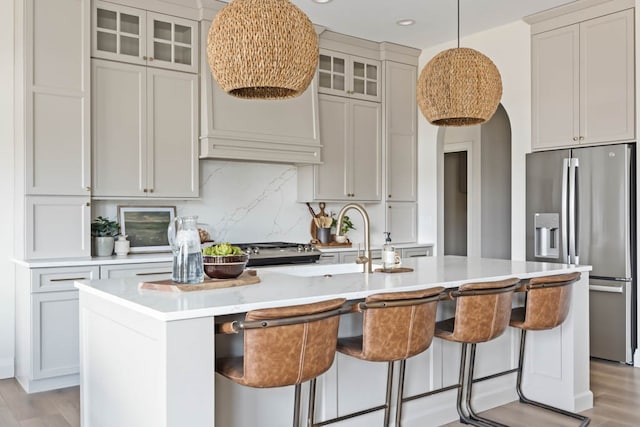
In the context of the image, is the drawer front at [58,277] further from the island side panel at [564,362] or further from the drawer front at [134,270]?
the island side panel at [564,362]

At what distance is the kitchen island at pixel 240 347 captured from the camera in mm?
2008

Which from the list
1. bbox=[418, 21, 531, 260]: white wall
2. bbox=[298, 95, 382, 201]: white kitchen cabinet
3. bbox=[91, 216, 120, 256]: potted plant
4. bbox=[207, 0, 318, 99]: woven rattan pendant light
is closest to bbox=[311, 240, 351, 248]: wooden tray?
bbox=[298, 95, 382, 201]: white kitchen cabinet

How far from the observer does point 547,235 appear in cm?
500

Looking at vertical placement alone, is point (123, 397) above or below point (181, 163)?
below

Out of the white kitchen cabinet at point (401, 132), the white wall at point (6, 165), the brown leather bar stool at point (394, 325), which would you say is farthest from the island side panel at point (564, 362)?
the white wall at point (6, 165)

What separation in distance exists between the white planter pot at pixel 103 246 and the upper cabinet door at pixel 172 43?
55.1 inches

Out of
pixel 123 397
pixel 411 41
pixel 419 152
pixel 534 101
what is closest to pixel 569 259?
pixel 534 101

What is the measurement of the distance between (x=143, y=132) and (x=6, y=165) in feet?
3.26

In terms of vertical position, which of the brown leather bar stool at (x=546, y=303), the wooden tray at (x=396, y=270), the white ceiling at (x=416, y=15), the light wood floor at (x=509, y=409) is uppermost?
the white ceiling at (x=416, y=15)

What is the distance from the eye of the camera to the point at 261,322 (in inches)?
80.7

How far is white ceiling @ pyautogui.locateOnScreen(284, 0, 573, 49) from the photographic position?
488cm

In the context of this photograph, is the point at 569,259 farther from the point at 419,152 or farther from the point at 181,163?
the point at 181,163

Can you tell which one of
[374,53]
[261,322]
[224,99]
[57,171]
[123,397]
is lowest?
[123,397]

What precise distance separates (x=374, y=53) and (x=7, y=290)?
13.2 feet
